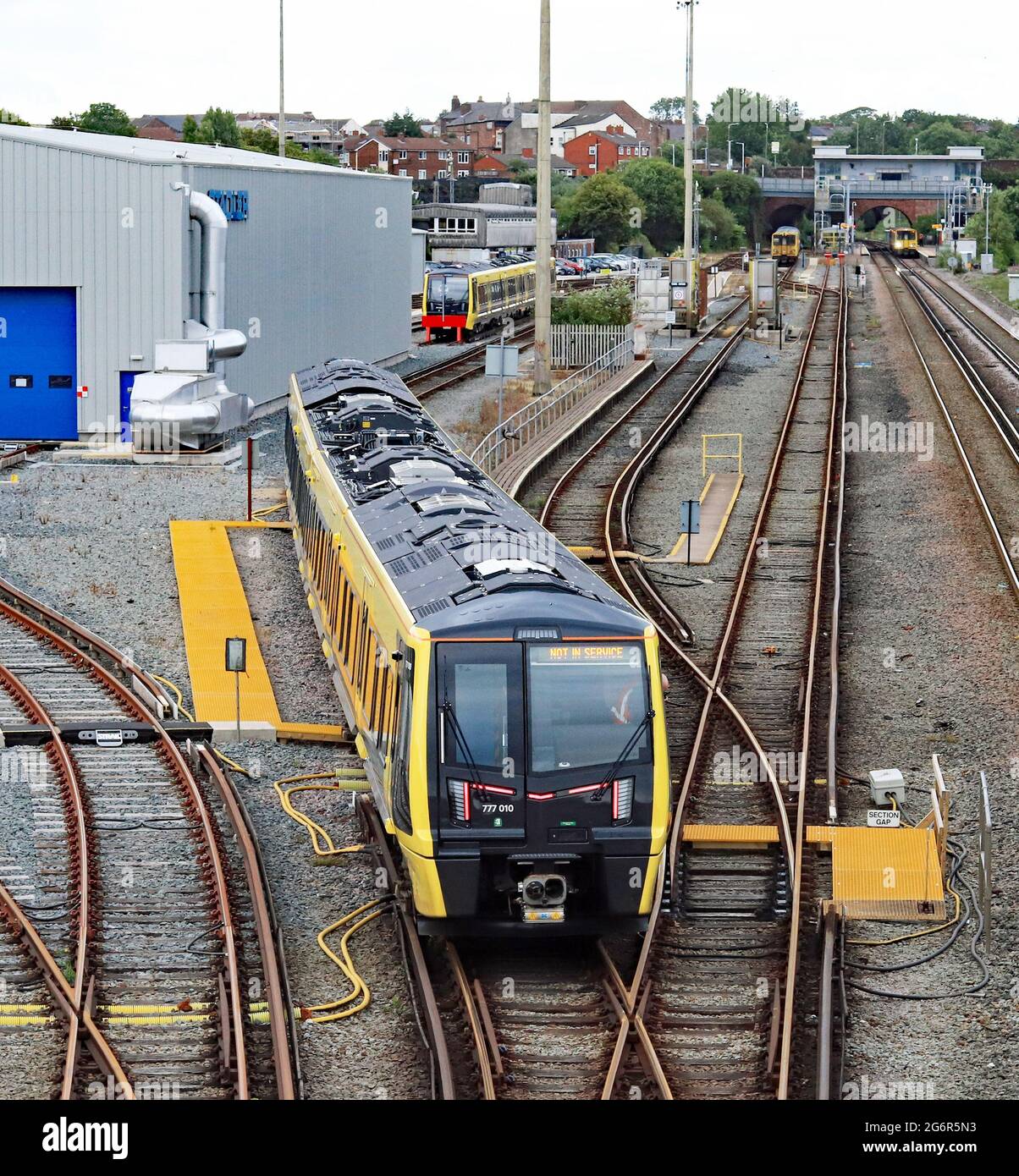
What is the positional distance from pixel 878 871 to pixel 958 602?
9370 millimetres

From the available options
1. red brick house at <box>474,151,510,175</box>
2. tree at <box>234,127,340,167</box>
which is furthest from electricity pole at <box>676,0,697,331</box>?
red brick house at <box>474,151,510,175</box>

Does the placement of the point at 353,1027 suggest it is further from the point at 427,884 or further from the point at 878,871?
the point at 878,871

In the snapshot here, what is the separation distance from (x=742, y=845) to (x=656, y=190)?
115 metres

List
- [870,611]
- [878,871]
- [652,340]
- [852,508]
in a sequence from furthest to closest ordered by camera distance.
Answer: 1. [652,340]
2. [852,508]
3. [870,611]
4. [878,871]

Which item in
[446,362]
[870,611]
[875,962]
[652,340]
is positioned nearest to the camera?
[875,962]

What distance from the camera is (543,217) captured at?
38375mm

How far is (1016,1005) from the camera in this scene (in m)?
10.8

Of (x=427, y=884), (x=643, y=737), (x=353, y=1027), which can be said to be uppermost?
(x=643, y=737)

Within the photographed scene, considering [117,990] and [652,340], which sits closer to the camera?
[117,990]

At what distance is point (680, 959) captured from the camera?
1172 cm

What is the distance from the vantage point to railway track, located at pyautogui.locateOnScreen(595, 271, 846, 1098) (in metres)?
10.3

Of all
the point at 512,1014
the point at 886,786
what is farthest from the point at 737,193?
the point at 512,1014

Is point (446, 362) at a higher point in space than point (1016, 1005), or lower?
higher
